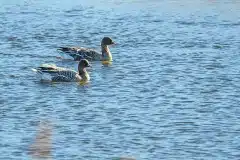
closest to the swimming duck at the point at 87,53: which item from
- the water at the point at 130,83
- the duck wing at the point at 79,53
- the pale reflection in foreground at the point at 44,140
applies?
the duck wing at the point at 79,53

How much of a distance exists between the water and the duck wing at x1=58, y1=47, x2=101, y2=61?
0.26 meters

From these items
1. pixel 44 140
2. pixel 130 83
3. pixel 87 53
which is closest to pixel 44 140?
pixel 44 140

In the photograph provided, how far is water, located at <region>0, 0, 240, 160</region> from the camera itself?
16.4 metres

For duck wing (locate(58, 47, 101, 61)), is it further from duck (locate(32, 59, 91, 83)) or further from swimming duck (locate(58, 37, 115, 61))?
duck (locate(32, 59, 91, 83))

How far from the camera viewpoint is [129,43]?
31.4 metres

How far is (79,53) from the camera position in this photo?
1107 inches

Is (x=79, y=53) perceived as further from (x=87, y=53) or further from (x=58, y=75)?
(x=58, y=75)

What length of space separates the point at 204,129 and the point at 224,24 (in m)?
18.3

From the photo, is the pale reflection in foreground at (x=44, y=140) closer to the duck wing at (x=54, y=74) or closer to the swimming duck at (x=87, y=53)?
the duck wing at (x=54, y=74)

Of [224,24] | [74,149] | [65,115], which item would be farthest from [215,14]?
[74,149]

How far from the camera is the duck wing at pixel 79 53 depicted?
2782cm

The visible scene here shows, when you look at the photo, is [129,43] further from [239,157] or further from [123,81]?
[239,157]

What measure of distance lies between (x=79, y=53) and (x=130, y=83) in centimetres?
460

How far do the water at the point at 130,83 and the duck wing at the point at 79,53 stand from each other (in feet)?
0.86
